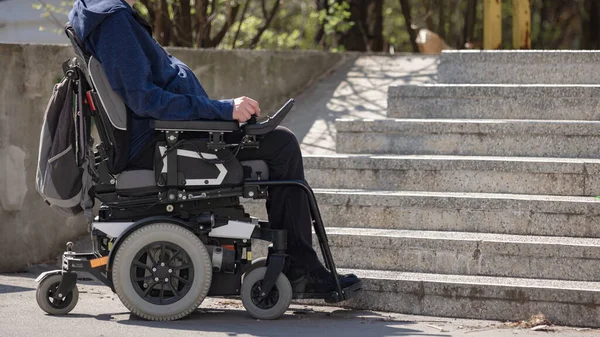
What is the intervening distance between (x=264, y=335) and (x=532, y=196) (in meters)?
2.22

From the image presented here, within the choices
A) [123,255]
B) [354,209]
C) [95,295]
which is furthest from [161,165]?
[354,209]

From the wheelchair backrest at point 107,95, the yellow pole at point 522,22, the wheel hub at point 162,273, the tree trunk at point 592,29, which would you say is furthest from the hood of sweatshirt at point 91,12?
the tree trunk at point 592,29

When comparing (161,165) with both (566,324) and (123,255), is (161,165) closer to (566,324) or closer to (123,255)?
(123,255)

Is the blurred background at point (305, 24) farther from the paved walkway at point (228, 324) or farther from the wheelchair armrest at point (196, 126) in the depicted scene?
the wheelchair armrest at point (196, 126)

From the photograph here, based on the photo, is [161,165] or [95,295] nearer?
[161,165]

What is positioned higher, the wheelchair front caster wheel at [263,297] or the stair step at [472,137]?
the stair step at [472,137]

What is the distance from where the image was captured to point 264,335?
15.2 ft

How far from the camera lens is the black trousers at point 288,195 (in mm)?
5125

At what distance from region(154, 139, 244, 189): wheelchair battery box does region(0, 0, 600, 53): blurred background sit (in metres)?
4.59

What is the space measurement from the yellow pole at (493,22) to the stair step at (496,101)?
187 centimetres

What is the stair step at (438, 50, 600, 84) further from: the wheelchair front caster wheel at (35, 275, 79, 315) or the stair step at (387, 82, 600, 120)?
the wheelchair front caster wheel at (35, 275, 79, 315)

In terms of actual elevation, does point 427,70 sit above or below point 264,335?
above

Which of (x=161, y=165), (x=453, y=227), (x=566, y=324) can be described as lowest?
(x=566, y=324)

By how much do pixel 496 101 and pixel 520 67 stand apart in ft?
1.77
